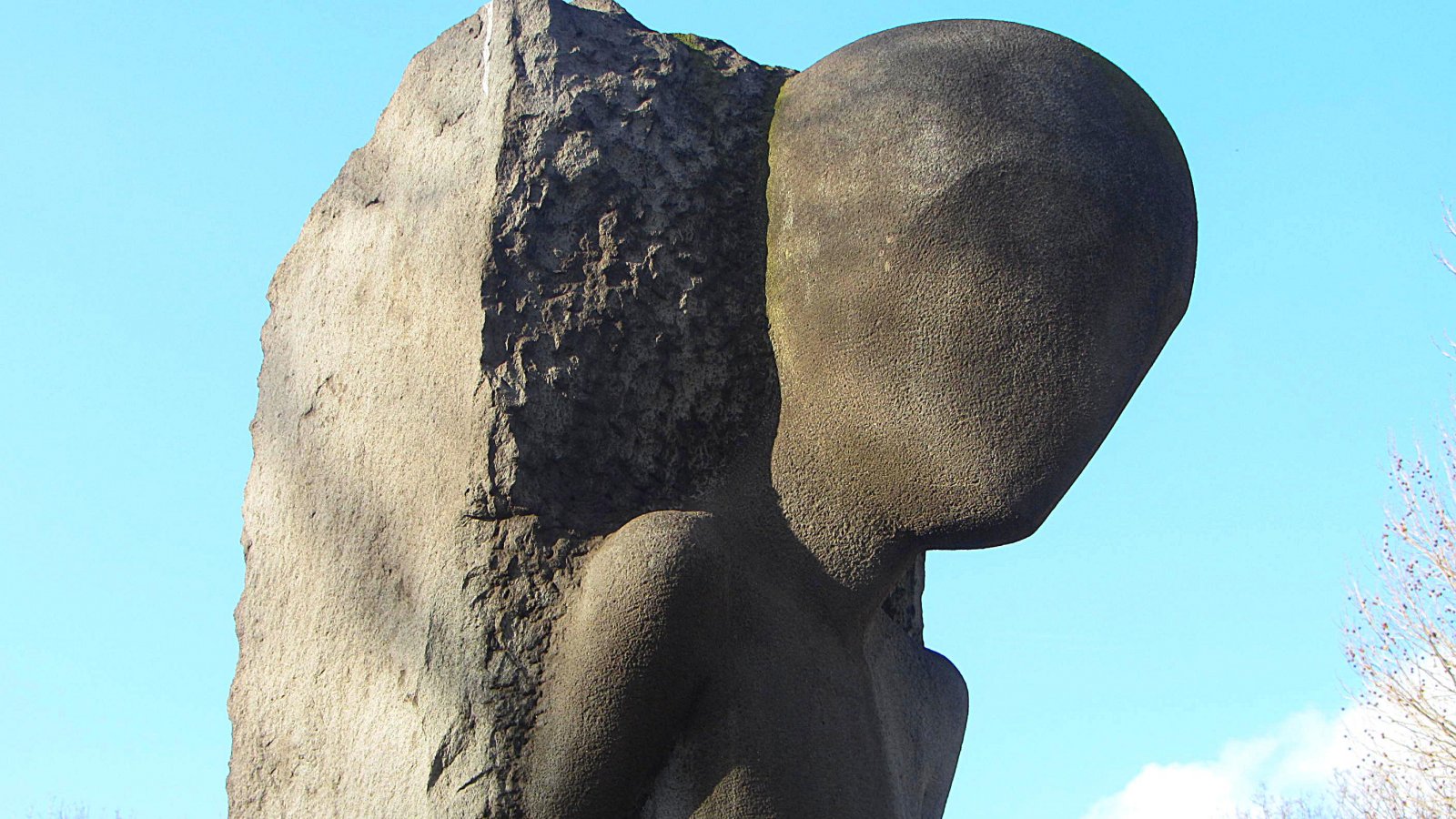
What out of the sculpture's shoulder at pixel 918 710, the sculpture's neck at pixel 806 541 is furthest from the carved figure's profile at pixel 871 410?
the sculpture's shoulder at pixel 918 710

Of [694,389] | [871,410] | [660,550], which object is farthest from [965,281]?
[660,550]

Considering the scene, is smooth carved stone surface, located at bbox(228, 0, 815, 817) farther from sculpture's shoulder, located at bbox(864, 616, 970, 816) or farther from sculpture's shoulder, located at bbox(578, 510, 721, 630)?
sculpture's shoulder, located at bbox(864, 616, 970, 816)

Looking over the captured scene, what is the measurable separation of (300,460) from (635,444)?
650 mm

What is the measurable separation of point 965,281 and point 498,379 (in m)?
0.65

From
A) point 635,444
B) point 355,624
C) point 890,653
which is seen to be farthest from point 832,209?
point 355,624

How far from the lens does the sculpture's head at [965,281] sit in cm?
196

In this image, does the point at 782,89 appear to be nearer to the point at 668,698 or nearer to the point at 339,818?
the point at 668,698

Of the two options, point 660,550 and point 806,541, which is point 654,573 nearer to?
point 660,550

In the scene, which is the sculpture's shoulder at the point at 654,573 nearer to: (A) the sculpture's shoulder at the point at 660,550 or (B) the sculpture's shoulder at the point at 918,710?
(A) the sculpture's shoulder at the point at 660,550

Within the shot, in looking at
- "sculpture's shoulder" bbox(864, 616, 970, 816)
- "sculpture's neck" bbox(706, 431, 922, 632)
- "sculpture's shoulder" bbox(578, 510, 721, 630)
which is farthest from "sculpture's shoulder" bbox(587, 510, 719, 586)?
"sculpture's shoulder" bbox(864, 616, 970, 816)

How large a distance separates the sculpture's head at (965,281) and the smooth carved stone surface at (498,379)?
12cm

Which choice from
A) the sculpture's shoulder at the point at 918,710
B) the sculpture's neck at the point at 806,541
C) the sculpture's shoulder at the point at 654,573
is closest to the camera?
the sculpture's shoulder at the point at 654,573

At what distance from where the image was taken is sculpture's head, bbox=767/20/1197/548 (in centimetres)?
196

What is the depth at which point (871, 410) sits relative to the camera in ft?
6.65
